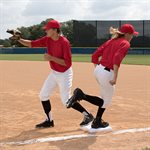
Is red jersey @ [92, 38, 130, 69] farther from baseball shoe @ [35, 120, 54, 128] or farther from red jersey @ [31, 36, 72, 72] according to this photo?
baseball shoe @ [35, 120, 54, 128]

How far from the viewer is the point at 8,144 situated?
5797 mm

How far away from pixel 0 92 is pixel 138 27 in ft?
125

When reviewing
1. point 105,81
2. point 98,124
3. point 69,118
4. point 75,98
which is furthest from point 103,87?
point 69,118

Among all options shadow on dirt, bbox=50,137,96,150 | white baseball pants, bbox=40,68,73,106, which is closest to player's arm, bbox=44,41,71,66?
white baseball pants, bbox=40,68,73,106

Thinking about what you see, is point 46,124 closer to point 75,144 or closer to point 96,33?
point 75,144

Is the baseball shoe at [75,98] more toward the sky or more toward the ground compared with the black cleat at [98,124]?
more toward the sky

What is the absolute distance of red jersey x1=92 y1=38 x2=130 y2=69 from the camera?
6.12m

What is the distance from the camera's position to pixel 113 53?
634cm

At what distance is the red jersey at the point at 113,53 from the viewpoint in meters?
6.12

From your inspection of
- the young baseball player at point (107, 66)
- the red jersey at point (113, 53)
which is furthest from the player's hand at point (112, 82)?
the red jersey at point (113, 53)

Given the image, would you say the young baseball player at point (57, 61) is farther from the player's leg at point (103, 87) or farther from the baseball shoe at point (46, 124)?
the player's leg at point (103, 87)

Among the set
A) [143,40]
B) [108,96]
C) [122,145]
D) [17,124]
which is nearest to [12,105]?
[17,124]

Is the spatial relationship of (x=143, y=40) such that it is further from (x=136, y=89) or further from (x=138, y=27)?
(x=136, y=89)

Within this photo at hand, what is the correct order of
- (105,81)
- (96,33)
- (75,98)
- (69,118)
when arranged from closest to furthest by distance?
(105,81)
(75,98)
(69,118)
(96,33)
